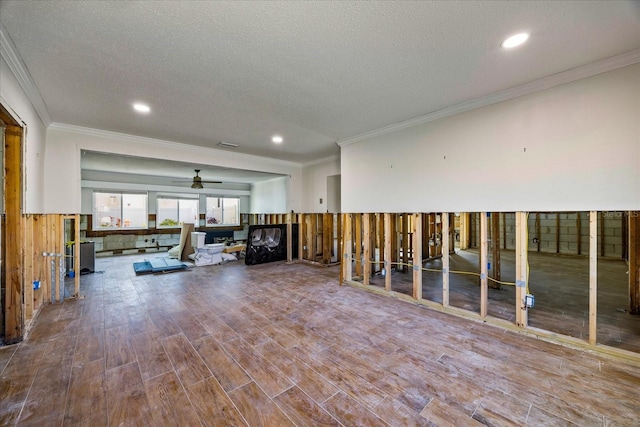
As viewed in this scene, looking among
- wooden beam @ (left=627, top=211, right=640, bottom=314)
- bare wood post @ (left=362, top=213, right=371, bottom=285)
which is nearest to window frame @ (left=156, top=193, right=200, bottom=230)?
bare wood post @ (left=362, top=213, right=371, bottom=285)

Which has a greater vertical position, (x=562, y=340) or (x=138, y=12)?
(x=138, y=12)

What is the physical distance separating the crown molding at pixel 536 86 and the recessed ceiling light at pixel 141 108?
3755 mm

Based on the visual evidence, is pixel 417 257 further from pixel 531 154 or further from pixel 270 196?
pixel 270 196

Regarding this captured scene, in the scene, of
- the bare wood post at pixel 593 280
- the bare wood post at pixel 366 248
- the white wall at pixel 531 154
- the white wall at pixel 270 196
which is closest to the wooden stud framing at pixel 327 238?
the white wall at pixel 270 196

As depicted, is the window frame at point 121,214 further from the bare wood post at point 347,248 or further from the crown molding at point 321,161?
the bare wood post at point 347,248

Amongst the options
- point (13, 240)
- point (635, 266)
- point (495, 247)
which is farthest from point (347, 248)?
point (13, 240)

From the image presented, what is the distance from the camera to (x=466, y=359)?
7.50 feet

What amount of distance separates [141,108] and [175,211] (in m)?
7.31

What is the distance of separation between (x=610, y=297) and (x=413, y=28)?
4935mm

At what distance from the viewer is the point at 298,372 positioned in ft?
6.91

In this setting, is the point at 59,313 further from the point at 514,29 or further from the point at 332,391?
the point at 514,29

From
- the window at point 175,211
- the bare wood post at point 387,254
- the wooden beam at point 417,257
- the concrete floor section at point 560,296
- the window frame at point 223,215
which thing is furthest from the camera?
the window frame at point 223,215

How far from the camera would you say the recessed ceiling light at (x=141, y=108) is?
3502mm

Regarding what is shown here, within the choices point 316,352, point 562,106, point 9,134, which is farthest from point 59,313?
point 562,106
